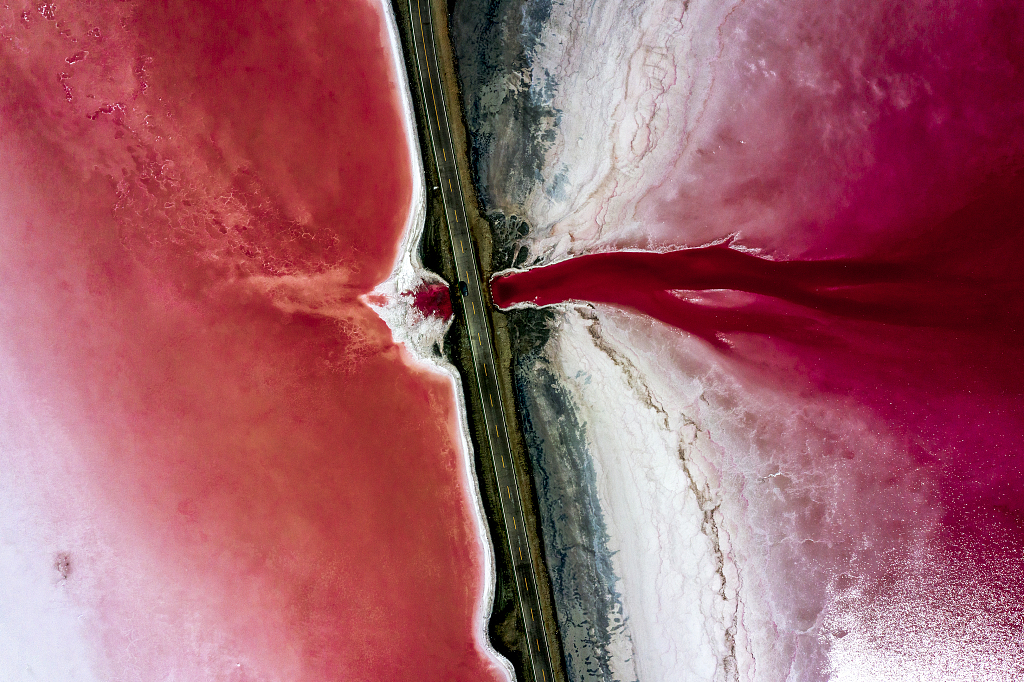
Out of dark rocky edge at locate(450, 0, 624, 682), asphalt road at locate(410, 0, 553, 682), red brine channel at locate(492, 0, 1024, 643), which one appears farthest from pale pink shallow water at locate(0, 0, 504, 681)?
red brine channel at locate(492, 0, 1024, 643)

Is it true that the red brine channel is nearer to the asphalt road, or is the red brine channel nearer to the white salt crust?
the asphalt road

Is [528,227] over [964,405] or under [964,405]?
over

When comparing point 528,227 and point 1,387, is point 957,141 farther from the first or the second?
point 1,387

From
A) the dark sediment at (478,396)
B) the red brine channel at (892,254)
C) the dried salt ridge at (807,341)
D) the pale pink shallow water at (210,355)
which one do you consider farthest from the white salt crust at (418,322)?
the red brine channel at (892,254)

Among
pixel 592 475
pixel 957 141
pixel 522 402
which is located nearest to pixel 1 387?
pixel 522 402

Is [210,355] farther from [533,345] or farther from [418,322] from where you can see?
[533,345]

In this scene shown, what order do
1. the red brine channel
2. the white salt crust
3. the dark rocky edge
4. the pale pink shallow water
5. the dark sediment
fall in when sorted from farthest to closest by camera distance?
1. the dark sediment
2. the dark rocky edge
3. the white salt crust
4. the pale pink shallow water
5. the red brine channel

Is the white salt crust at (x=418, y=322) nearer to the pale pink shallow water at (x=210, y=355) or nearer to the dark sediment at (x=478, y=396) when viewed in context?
the dark sediment at (x=478, y=396)
